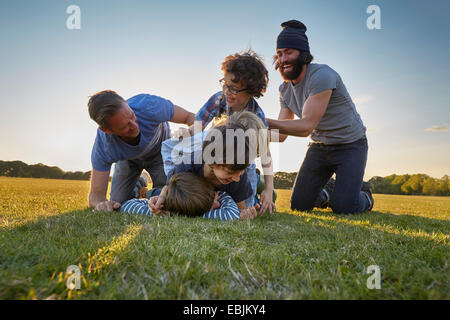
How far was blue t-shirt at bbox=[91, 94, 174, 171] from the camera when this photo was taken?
459 centimetres

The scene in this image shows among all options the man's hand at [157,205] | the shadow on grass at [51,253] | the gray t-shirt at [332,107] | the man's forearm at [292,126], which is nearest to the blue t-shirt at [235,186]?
the man's hand at [157,205]

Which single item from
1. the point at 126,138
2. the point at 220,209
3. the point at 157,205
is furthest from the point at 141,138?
the point at 220,209

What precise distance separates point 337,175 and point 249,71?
2752 mm

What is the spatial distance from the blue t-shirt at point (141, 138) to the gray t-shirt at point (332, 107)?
2314 mm

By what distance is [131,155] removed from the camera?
5.00 metres

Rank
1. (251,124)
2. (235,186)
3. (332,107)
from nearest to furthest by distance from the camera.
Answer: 1. (251,124)
2. (235,186)
3. (332,107)

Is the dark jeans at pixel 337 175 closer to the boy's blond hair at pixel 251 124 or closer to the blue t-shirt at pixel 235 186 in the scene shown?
the blue t-shirt at pixel 235 186

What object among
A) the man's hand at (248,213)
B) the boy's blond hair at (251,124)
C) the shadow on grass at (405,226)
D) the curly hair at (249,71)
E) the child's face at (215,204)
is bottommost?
the shadow on grass at (405,226)

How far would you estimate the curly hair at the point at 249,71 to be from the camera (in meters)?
4.36

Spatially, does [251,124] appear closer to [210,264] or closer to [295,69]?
[210,264]

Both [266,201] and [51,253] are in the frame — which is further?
[266,201]

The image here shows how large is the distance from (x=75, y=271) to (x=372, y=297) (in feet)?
4.90

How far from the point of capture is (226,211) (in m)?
3.84

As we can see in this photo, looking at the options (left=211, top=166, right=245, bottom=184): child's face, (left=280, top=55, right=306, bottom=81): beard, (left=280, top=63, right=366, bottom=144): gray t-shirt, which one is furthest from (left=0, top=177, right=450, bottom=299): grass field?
(left=280, top=55, right=306, bottom=81): beard
